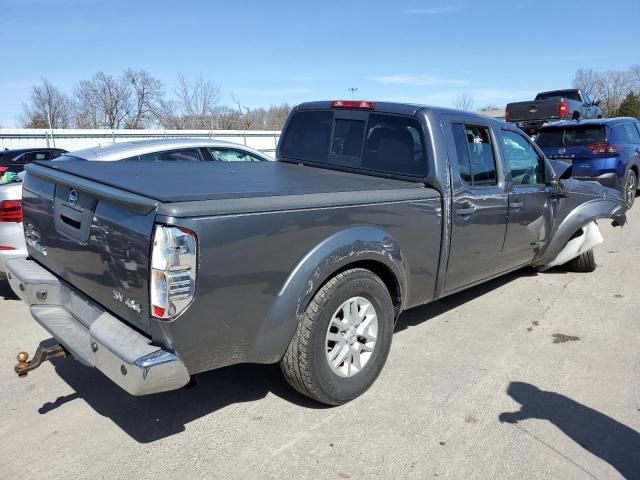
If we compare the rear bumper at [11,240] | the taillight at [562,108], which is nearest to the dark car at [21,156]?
the rear bumper at [11,240]

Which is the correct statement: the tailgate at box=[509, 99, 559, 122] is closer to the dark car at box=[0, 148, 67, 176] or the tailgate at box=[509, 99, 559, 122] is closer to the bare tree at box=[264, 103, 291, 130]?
the dark car at box=[0, 148, 67, 176]

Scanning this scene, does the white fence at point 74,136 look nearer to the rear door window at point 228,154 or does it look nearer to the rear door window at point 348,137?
the rear door window at point 228,154

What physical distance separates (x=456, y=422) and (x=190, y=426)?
5.31 feet

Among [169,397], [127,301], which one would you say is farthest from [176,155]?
[127,301]

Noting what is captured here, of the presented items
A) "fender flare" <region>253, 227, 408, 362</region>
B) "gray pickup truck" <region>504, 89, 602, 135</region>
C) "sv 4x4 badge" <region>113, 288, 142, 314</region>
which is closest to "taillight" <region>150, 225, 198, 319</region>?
"sv 4x4 badge" <region>113, 288, 142, 314</region>

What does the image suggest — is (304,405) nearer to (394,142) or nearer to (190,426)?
(190,426)

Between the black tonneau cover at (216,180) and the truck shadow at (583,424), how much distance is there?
163 centimetres

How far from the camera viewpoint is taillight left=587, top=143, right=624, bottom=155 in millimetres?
9812

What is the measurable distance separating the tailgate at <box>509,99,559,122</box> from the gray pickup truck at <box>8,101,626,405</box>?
13852 mm

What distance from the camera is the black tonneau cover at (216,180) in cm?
261

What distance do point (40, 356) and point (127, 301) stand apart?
0.77 meters

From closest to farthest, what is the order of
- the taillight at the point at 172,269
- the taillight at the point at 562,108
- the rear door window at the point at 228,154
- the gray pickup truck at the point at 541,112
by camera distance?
the taillight at the point at 172,269 < the rear door window at the point at 228,154 < the taillight at the point at 562,108 < the gray pickup truck at the point at 541,112

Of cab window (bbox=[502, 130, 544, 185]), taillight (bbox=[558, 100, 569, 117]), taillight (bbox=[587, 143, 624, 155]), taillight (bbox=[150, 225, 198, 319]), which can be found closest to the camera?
taillight (bbox=[150, 225, 198, 319])

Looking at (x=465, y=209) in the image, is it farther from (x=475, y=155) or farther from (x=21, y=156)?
(x=21, y=156)
